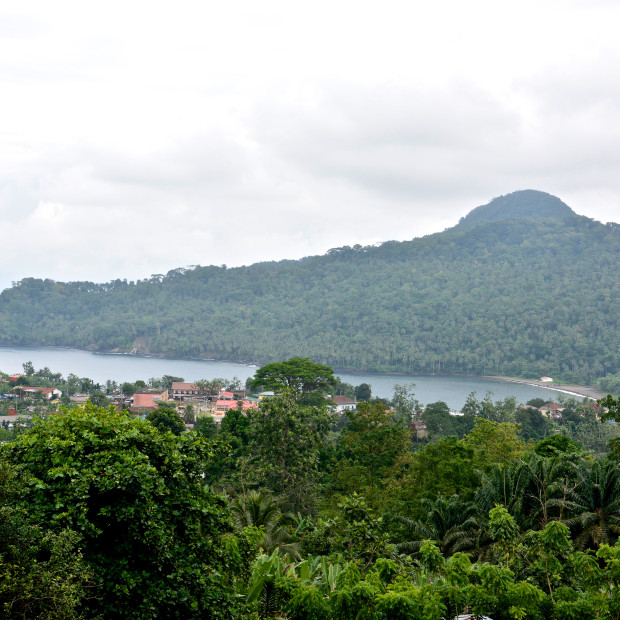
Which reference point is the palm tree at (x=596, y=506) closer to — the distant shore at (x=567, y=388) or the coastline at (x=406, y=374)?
the coastline at (x=406, y=374)

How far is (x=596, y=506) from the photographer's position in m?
11.1

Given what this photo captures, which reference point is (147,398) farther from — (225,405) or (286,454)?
(286,454)

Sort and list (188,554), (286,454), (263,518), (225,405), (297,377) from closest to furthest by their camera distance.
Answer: (188,554), (263,518), (286,454), (297,377), (225,405)

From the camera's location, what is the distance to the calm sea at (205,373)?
75.9 meters

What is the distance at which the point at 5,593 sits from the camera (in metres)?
4.30

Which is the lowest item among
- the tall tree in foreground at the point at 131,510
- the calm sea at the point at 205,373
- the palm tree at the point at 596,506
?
the calm sea at the point at 205,373

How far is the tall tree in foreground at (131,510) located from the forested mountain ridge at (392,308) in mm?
89207

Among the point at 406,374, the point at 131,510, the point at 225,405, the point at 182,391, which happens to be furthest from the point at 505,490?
the point at 406,374

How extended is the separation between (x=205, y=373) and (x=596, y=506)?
85380 millimetres

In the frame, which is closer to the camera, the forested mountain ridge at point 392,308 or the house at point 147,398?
the house at point 147,398

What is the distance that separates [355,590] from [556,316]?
11243cm

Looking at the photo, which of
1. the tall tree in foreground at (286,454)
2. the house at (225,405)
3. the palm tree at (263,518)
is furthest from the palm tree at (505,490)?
the house at (225,405)

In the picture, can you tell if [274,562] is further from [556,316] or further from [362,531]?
[556,316]

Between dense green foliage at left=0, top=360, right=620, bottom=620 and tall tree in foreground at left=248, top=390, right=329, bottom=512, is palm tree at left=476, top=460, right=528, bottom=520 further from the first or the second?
tall tree in foreground at left=248, top=390, right=329, bottom=512
